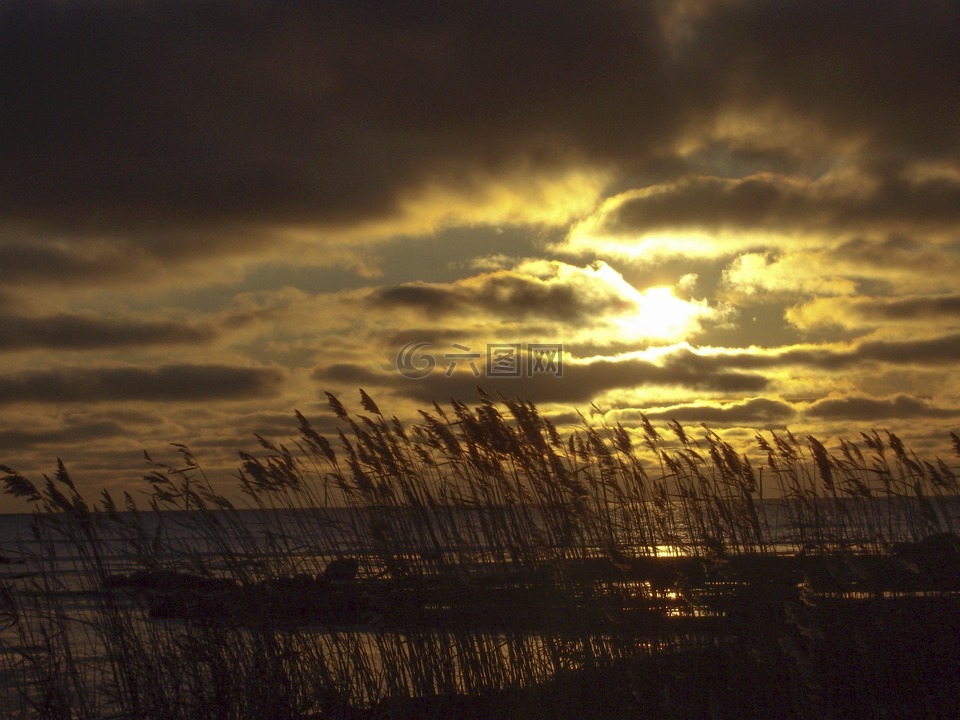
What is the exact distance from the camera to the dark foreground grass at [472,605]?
602 cm

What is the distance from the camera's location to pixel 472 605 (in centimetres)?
638

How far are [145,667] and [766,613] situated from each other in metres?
4.66

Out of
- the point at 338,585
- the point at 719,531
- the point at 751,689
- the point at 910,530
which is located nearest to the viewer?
the point at 751,689

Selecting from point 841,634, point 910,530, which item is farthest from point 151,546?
point 910,530

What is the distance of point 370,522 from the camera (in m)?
6.69

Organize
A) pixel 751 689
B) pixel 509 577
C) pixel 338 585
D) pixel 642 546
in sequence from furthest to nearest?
pixel 642 546 → pixel 338 585 → pixel 509 577 → pixel 751 689

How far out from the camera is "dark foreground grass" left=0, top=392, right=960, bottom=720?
19.7 ft

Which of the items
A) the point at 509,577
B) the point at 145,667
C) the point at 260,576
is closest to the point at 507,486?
the point at 509,577

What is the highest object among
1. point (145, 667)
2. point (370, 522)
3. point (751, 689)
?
point (370, 522)

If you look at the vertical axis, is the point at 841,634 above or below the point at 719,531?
below

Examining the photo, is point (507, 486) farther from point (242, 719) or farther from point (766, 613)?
point (242, 719)

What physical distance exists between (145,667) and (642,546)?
4.14 metres

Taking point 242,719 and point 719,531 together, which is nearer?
point 242,719

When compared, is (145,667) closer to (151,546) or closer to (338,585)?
(151,546)
